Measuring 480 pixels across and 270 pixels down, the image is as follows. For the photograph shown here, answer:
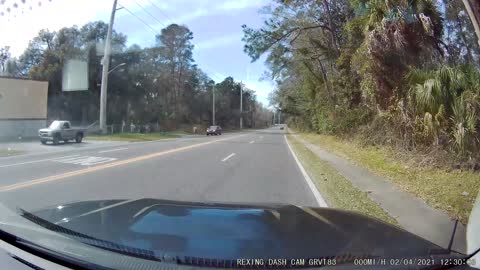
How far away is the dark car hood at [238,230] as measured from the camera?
323 cm

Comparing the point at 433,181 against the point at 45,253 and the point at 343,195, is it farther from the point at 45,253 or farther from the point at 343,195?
the point at 45,253

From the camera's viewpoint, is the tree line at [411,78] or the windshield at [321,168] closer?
the windshield at [321,168]

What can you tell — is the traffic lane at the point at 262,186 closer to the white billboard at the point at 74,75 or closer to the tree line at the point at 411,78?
the tree line at the point at 411,78

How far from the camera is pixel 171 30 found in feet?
291

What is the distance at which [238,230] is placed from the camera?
144 inches

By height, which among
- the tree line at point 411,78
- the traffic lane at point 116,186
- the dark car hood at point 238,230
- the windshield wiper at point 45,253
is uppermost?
the tree line at point 411,78

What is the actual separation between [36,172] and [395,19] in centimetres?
1292

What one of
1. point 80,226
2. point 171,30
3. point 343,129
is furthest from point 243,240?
point 171,30

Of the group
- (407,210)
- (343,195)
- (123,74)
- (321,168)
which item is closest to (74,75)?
(123,74)

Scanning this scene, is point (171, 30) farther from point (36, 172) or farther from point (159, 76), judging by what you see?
point (36, 172)

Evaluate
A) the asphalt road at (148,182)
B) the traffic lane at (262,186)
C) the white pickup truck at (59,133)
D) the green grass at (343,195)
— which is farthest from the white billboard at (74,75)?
the green grass at (343,195)

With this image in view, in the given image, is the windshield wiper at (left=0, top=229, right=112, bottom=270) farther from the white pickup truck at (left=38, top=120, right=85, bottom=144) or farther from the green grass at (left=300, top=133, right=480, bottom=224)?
the white pickup truck at (left=38, top=120, right=85, bottom=144)

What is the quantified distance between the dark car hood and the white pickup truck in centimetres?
3097

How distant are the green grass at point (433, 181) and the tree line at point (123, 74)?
154 ft
